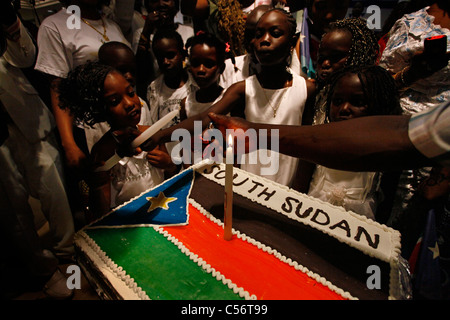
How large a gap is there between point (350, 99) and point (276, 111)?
61 cm

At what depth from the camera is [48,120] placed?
2.01 meters

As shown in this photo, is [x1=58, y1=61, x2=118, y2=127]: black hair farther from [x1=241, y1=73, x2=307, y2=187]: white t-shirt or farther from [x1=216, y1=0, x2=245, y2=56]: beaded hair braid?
[x1=216, y1=0, x2=245, y2=56]: beaded hair braid

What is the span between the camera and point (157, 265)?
903mm

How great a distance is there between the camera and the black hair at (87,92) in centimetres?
141

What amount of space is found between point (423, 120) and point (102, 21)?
→ 2.47 m

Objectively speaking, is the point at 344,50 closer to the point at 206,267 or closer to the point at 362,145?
the point at 362,145

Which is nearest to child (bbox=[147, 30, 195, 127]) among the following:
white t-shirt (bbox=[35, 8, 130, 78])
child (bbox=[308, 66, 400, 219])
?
white t-shirt (bbox=[35, 8, 130, 78])

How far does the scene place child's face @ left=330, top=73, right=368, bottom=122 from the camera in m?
1.20

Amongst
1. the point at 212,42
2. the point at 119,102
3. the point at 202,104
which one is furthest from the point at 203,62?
the point at 119,102

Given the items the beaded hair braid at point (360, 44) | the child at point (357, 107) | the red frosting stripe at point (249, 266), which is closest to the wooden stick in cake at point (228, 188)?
the red frosting stripe at point (249, 266)

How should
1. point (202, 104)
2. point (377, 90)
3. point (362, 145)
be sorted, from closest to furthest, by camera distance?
point (362, 145) < point (377, 90) < point (202, 104)

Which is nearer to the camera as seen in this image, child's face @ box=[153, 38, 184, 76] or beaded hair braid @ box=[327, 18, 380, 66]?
beaded hair braid @ box=[327, 18, 380, 66]
